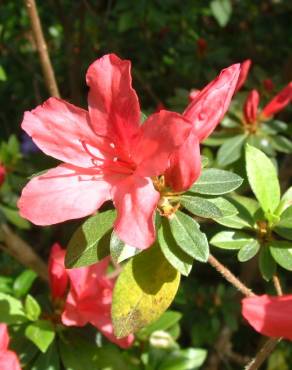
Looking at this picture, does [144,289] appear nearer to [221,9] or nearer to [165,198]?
[165,198]

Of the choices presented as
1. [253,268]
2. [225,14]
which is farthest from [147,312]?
[225,14]

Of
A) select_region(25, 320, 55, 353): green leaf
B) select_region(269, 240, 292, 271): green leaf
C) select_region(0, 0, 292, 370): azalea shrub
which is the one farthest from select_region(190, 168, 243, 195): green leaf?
select_region(25, 320, 55, 353): green leaf

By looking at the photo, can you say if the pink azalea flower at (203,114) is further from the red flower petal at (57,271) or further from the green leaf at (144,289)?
the red flower petal at (57,271)

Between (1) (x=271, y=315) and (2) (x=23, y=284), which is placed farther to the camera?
(2) (x=23, y=284)

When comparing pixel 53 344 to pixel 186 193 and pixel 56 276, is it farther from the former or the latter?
pixel 186 193

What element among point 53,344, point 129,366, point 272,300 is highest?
point 272,300

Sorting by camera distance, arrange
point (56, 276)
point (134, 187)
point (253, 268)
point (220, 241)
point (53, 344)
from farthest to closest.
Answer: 1. point (253, 268)
2. point (53, 344)
3. point (56, 276)
4. point (220, 241)
5. point (134, 187)

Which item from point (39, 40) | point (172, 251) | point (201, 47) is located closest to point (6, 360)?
point (172, 251)
